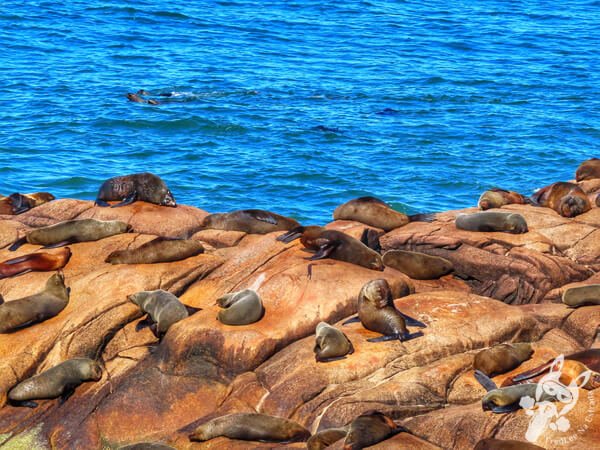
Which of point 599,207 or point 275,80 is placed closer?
point 599,207

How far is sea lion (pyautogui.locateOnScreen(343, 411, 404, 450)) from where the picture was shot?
843 centimetres

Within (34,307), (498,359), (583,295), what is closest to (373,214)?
(583,295)

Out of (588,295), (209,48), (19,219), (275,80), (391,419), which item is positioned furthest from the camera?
(209,48)

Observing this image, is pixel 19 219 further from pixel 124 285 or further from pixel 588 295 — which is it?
pixel 588 295

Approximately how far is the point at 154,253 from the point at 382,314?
141 inches

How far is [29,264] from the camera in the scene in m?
12.5

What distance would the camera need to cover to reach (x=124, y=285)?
38.7 ft

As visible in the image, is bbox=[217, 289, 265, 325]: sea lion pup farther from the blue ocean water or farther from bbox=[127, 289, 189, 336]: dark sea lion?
the blue ocean water

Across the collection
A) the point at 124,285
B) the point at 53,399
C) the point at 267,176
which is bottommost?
the point at 267,176

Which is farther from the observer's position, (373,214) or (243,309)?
(373,214)

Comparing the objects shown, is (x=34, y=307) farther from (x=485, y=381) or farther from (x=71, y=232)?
(x=485, y=381)

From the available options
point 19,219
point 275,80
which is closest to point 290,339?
point 19,219

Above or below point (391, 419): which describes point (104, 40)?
below

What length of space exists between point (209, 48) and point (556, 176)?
50.5 feet
